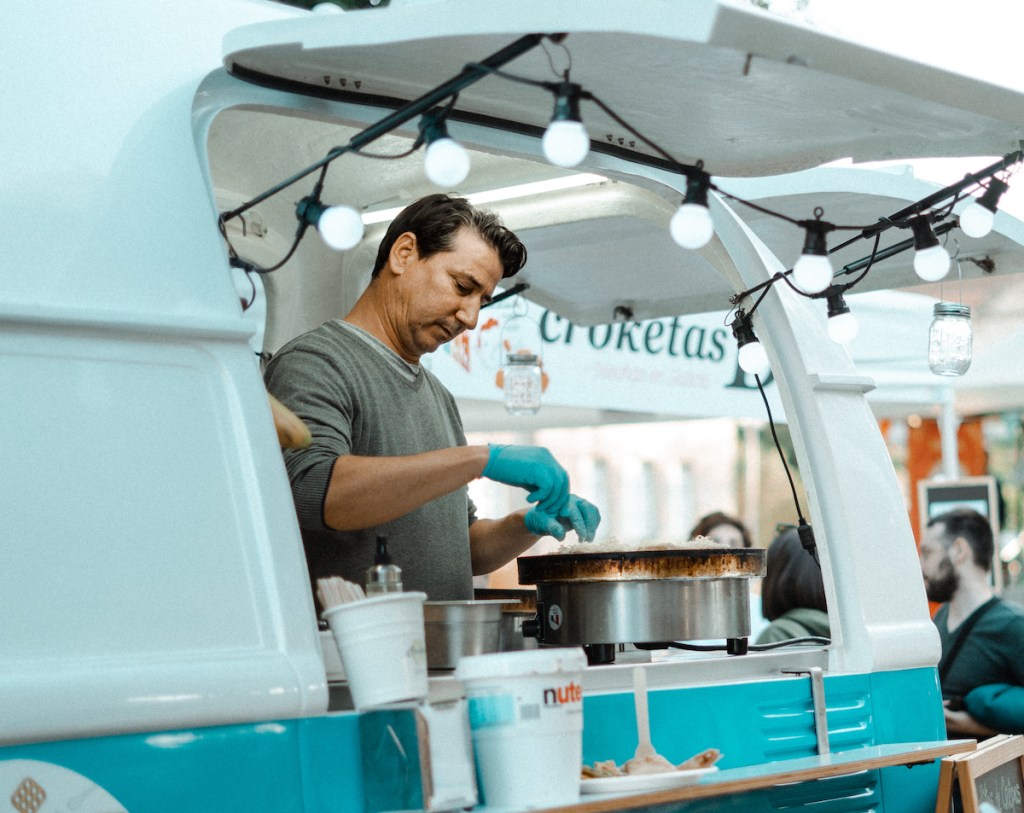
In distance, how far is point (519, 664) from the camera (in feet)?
6.07

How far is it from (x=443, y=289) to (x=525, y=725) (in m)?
1.33

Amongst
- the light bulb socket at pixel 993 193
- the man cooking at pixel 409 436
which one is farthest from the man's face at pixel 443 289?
the light bulb socket at pixel 993 193

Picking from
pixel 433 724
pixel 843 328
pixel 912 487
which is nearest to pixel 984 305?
pixel 912 487

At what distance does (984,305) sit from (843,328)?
5.48m

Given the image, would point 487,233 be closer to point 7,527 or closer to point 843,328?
point 843,328

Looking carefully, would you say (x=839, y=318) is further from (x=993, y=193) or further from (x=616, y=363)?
(x=616, y=363)

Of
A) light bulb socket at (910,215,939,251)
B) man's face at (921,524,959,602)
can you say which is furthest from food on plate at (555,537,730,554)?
man's face at (921,524,959,602)

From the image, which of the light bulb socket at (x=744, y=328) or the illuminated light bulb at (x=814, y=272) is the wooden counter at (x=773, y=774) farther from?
the light bulb socket at (x=744, y=328)

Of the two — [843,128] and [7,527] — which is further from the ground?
[843,128]

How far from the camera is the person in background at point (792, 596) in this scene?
4.65 metres

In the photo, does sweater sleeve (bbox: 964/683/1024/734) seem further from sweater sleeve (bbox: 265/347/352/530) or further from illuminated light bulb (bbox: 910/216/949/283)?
sweater sleeve (bbox: 265/347/352/530)

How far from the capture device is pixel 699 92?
2309 mm

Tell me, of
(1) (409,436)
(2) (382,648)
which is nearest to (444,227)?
(1) (409,436)

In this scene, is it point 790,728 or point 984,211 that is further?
point 790,728
